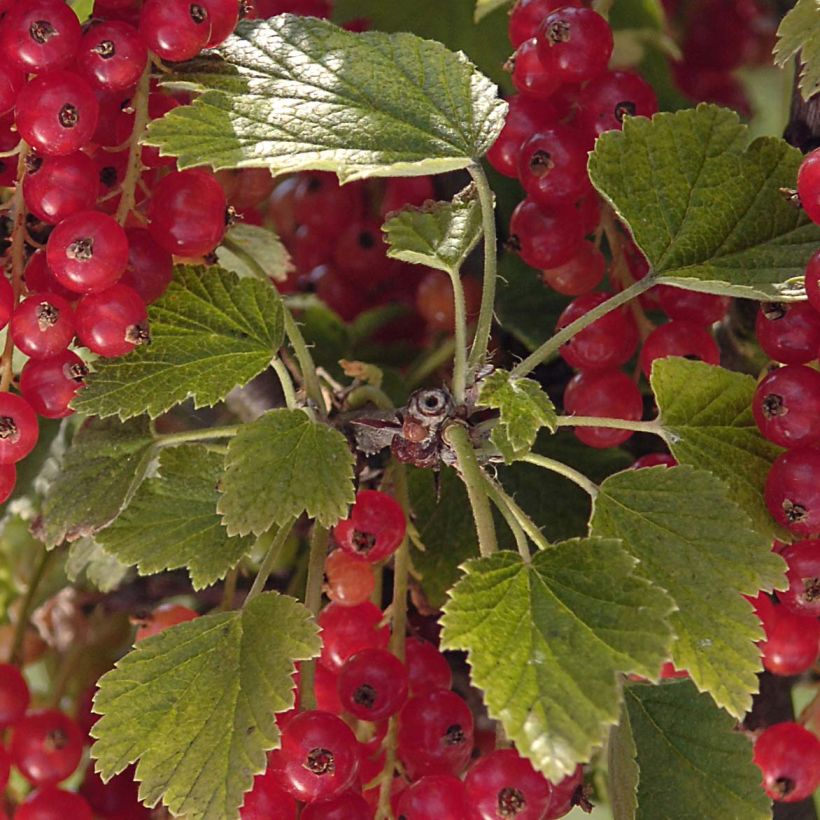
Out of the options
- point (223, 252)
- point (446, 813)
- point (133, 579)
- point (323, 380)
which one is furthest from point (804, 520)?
point (133, 579)

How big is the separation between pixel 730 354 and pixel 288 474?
46 cm

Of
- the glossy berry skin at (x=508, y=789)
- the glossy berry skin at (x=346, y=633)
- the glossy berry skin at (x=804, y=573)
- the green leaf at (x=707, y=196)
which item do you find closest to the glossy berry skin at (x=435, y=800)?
the glossy berry skin at (x=508, y=789)

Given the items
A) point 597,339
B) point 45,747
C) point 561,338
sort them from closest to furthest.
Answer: point 561,338 < point 597,339 < point 45,747

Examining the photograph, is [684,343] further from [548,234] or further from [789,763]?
[789,763]

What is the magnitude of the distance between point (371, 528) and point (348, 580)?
70mm

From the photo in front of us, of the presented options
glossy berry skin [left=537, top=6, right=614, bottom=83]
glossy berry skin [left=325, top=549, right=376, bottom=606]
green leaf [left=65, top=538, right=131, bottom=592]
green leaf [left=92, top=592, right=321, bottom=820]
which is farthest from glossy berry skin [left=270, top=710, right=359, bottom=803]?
glossy berry skin [left=537, top=6, right=614, bottom=83]

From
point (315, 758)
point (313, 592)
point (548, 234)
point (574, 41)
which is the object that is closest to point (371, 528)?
point (313, 592)

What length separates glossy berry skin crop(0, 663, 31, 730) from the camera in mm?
974

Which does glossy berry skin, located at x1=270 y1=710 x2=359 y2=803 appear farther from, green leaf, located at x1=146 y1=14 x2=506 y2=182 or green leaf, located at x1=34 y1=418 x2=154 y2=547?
green leaf, located at x1=146 y1=14 x2=506 y2=182

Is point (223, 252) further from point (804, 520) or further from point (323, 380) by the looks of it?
point (804, 520)

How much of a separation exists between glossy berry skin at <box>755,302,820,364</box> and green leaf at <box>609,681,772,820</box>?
242 millimetres

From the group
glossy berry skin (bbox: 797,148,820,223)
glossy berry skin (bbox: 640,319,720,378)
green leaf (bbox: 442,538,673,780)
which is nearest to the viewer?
green leaf (bbox: 442,538,673,780)

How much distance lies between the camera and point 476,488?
68 centimetres

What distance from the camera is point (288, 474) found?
2.27ft
